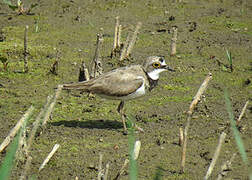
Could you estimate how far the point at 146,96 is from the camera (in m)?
7.86

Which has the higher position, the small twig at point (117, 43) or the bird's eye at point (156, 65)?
the bird's eye at point (156, 65)

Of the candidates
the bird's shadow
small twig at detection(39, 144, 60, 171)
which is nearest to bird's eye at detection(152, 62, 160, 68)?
the bird's shadow

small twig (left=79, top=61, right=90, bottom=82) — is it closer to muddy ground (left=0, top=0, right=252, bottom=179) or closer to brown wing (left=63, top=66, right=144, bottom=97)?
muddy ground (left=0, top=0, right=252, bottom=179)

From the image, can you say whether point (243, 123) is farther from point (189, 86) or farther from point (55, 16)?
point (55, 16)

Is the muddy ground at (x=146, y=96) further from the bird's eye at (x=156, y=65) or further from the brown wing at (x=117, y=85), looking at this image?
the bird's eye at (x=156, y=65)

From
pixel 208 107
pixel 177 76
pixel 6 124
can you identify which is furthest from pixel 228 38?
pixel 6 124

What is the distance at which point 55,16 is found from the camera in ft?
35.5

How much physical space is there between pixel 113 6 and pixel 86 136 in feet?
16.9

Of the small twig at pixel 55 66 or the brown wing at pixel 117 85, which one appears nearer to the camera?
the brown wing at pixel 117 85

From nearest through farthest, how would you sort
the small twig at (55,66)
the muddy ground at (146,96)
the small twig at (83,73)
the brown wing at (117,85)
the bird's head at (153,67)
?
the muddy ground at (146,96) < the brown wing at (117,85) < the bird's head at (153,67) < the small twig at (83,73) < the small twig at (55,66)

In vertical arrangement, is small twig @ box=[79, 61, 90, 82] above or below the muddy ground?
above

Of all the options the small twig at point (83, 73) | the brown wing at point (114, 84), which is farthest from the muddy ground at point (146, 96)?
the brown wing at point (114, 84)

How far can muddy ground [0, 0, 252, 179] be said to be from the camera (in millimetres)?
6082

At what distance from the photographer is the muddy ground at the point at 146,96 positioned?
20.0 feet
